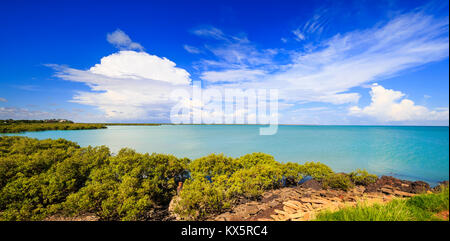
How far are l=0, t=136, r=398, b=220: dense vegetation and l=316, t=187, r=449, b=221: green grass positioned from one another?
14.4ft

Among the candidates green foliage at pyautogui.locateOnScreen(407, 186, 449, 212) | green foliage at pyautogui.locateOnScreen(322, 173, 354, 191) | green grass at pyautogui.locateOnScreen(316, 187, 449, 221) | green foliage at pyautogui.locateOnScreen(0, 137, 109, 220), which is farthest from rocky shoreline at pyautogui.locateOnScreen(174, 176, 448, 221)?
green foliage at pyautogui.locateOnScreen(0, 137, 109, 220)

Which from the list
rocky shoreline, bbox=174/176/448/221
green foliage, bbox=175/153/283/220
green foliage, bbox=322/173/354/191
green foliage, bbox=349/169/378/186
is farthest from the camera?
green foliage, bbox=349/169/378/186

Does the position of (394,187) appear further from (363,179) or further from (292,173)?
(292,173)

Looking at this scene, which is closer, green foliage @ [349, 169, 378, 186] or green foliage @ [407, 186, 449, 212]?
green foliage @ [407, 186, 449, 212]

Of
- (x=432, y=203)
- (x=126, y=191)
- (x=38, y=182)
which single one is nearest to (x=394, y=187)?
(x=432, y=203)

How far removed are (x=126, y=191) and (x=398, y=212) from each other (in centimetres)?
1016

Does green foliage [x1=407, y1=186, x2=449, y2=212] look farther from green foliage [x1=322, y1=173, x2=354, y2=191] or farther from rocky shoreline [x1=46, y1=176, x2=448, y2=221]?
green foliage [x1=322, y1=173, x2=354, y2=191]

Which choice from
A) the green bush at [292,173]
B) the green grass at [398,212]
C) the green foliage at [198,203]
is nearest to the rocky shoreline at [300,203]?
the green foliage at [198,203]

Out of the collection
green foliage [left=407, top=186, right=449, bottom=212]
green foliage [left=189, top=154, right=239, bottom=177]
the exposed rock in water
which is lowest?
the exposed rock in water

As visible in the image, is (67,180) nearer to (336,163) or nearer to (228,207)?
(228,207)

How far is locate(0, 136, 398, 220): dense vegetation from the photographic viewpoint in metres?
7.14

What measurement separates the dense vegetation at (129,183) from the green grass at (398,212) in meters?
4.39

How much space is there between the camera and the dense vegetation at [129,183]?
714 centimetres
